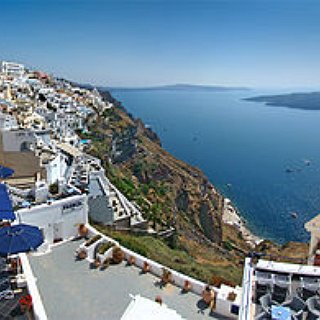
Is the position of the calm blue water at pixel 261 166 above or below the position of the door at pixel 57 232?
below

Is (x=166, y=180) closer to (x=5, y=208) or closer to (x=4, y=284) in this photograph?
(x=5, y=208)

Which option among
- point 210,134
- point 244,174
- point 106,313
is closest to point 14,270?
point 106,313

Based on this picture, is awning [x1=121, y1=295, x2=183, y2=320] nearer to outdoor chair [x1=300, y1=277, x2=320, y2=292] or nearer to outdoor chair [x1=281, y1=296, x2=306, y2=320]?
outdoor chair [x1=281, y1=296, x2=306, y2=320]

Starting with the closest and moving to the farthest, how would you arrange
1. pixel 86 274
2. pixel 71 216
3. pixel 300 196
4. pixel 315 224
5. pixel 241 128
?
pixel 315 224
pixel 86 274
pixel 71 216
pixel 300 196
pixel 241 128

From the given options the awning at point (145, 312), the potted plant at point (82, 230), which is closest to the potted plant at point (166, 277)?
the awning at point (145, 312)

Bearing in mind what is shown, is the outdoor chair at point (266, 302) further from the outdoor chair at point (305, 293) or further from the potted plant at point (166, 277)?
the potted plant at point (166, 277)

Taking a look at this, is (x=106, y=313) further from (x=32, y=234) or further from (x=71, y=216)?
(x=71, y=216)

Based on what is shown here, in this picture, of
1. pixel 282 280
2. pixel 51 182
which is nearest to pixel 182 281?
pixel 282 280
